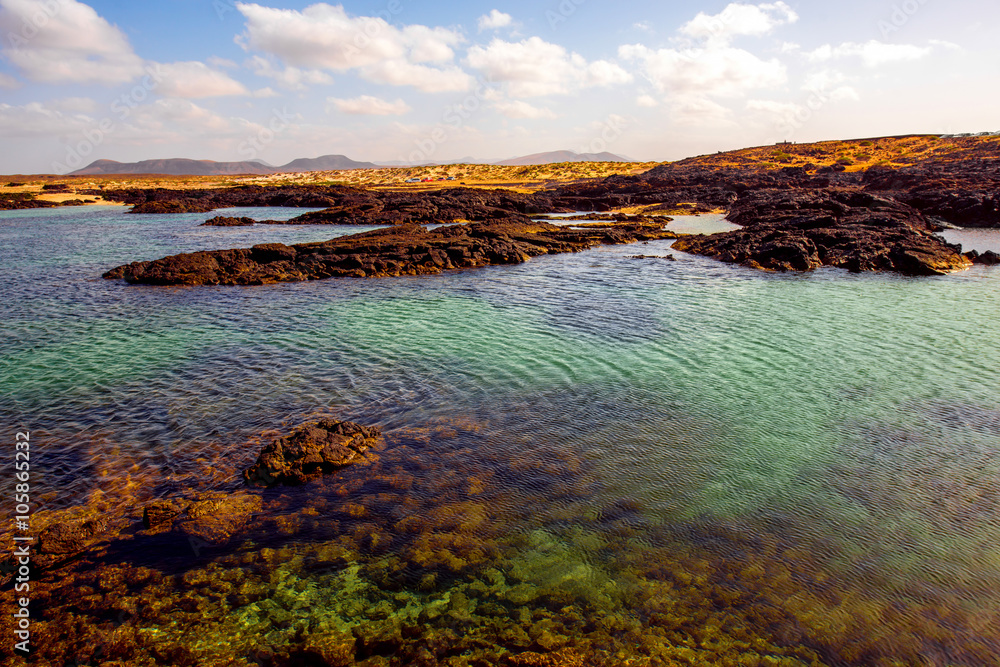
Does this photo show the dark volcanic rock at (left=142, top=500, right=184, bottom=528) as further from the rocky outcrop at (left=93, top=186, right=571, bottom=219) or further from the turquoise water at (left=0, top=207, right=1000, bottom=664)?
the rocky outcrop at (left=93, top=186, right=571, bottom=219)

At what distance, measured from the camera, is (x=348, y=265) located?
32375mm

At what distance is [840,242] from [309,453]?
38.3 m

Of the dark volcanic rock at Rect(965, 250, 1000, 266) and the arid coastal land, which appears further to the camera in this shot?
the dark volcanic rock at Rect(965, 250, 1000, 266)

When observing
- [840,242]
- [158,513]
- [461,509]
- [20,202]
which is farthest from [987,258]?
[20,202]

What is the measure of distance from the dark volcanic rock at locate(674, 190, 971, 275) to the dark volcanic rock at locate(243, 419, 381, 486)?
30.0 metres

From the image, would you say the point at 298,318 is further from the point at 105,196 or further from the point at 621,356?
the point at 105,196

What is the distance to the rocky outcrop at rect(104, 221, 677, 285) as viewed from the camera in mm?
29141

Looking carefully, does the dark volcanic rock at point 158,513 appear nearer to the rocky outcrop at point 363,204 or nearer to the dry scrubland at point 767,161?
the rocky outcrop at point 363,204

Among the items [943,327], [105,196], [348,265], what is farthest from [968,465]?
[105,196]

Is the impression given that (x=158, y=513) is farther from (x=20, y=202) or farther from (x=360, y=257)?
(x=20, y=202)

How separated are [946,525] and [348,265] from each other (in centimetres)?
3018

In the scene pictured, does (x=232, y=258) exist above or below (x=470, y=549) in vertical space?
above

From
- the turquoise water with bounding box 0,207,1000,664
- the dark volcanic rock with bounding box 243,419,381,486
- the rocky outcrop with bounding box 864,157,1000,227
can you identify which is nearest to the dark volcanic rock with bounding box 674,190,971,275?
the turquoise water with bounding box 0,207,1000,664

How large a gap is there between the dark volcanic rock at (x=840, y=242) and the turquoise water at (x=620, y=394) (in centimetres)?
505
